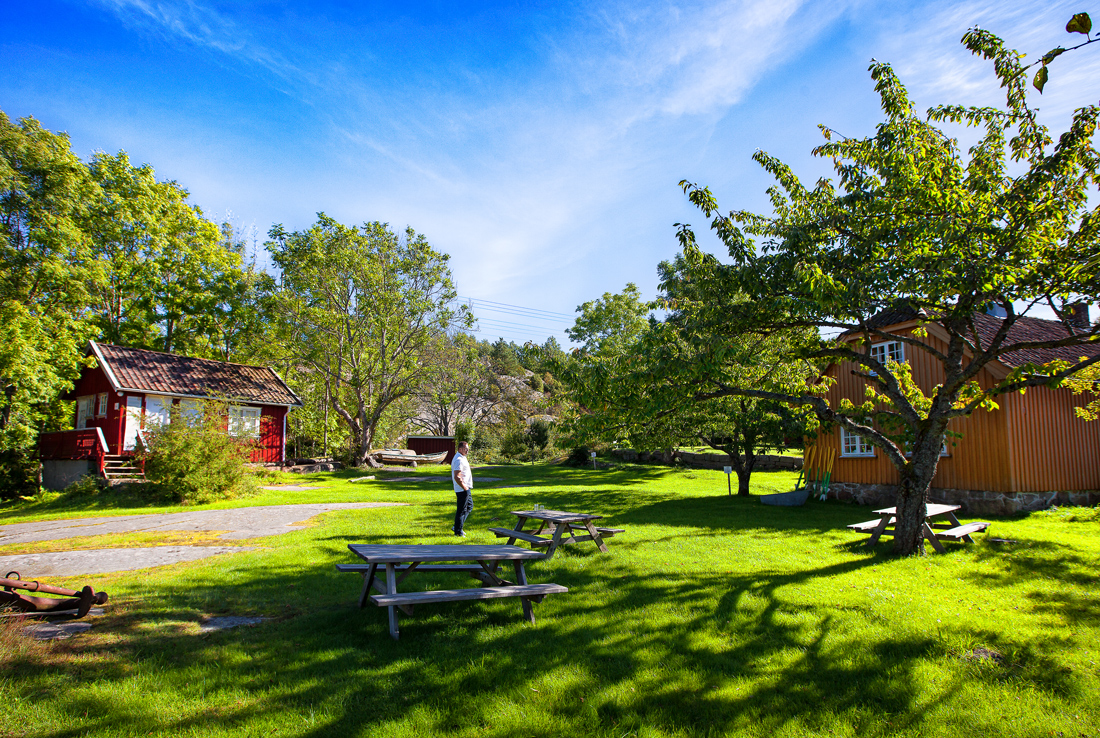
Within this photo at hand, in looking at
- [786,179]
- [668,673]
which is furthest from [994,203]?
[668,673]

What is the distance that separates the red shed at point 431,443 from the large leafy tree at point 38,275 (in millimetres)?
23206

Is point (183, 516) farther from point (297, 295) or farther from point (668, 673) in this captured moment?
point (297, 295)

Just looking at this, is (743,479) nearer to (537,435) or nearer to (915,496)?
(915,496)

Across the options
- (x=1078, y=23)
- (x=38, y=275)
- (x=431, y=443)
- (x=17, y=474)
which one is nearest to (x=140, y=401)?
(x=17, y=474)

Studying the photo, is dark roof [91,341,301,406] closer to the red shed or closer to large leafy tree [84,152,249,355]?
large leafy tree [84,152,249,355]

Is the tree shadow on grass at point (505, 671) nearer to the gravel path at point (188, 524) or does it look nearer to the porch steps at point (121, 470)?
the gravel path at point (188, 524)

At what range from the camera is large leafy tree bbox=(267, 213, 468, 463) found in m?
29.7

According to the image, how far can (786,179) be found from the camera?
28.8 feet

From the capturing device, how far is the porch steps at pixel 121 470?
20.2 m

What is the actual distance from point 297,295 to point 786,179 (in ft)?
90.8

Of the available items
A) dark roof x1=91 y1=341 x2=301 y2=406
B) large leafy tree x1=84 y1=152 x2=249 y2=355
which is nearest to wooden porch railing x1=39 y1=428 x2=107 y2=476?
dark roof x1=91 y1=341 x2=301 y2=406

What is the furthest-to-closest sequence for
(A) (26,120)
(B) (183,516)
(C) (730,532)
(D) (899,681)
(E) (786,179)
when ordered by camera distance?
(A) (26,120), (B) (183,516), (C) (730,532), (E) (786,179), (D) (899,681)

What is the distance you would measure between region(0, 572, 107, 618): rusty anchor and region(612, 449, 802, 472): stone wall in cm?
2323

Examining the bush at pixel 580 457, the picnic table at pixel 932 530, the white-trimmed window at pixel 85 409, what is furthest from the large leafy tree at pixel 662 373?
the white-trimmed window at pixel 85 409
